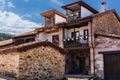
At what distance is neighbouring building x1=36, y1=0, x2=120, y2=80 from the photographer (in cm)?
2238

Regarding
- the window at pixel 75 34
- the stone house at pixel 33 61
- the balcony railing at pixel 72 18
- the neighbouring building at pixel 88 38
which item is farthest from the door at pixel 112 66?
the stone house at pixel 33 61

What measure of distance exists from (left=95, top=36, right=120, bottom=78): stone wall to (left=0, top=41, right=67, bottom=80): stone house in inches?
327

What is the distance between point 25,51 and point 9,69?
1.59 m

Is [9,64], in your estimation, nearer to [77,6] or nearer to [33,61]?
[33,61]

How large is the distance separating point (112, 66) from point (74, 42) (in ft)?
21.7

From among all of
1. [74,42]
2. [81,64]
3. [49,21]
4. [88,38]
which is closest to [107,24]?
[88,38]

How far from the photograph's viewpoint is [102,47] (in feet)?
76.7

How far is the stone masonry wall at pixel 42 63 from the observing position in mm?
12953

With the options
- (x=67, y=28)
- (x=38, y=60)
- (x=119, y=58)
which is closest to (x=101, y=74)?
(x=119, y=58)

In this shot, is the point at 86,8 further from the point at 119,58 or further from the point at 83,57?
the point at 119,58

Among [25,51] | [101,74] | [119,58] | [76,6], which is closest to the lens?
[25,51]

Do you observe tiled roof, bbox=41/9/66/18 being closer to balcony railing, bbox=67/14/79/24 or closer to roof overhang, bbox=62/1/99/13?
roof overhang, bbox=62/1/99/13

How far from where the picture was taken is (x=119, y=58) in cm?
2128

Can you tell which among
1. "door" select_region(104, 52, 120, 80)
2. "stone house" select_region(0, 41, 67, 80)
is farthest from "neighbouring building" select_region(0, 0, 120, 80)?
"stone house" select_region(0, 41, 67, 80)
